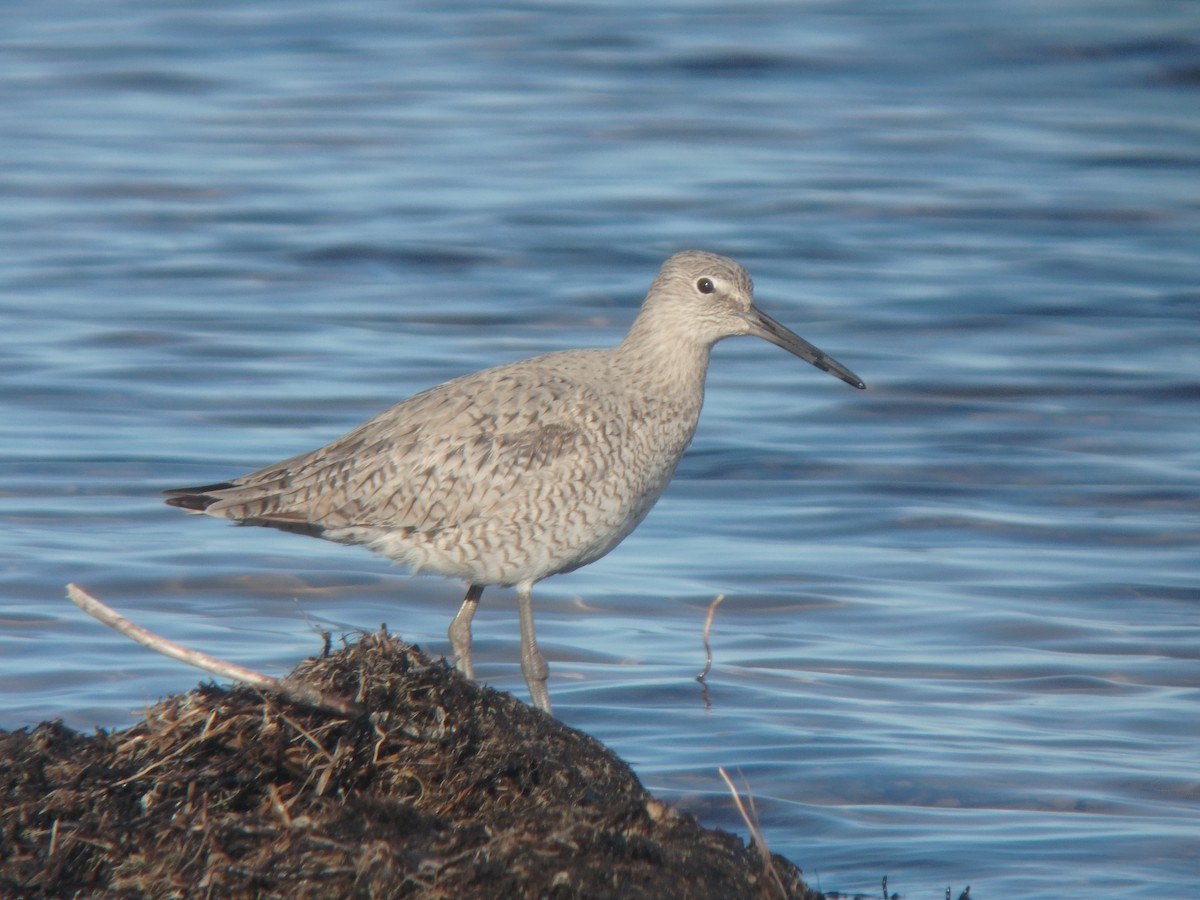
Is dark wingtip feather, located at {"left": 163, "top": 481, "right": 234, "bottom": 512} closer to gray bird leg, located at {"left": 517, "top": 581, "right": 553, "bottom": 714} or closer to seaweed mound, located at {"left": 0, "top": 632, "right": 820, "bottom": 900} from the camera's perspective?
gray bird leg, located at {"left": 517, "top": 581, "right": 553, "bottom": 714}

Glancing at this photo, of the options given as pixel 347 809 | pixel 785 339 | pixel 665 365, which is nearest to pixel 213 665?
pixel 347 809

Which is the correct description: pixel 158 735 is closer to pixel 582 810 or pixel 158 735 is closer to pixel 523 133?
pixel 582 810

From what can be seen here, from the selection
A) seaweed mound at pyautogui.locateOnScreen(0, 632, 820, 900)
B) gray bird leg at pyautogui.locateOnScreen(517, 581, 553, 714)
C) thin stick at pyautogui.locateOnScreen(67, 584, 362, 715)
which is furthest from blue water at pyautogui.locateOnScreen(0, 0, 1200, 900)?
thin stick at pyautogui.locateOnScreen(67, 584, 362, 715)

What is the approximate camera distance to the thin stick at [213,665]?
4.37 meters

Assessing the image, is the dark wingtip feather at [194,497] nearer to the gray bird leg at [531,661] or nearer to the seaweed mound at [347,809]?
the gray bird leg at [531,661]

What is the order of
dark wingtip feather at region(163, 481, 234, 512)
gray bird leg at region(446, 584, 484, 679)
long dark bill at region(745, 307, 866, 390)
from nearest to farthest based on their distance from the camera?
gray bird leg at region(446, 584, 484, 679)
dark wingtip feather at region(163, 481, 234, 512)
long dark bill at region(745, 307, 866, 390)

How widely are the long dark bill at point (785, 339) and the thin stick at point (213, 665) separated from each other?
3.52 m

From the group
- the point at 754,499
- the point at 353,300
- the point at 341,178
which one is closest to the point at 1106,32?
the point at 341,178

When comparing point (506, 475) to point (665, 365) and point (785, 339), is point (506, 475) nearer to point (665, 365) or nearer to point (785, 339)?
point (665, 365)

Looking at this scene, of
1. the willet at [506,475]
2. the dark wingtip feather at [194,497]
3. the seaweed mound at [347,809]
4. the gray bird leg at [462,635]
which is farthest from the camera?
the dark wingtip feather at [194,497]

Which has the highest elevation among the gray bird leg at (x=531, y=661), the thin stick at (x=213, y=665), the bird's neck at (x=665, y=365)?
the bird's neck at (x=665, y=365)

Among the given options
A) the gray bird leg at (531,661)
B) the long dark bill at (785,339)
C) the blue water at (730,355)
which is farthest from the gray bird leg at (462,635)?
the long dark bill at (785,339)

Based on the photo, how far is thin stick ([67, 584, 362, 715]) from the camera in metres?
4.37

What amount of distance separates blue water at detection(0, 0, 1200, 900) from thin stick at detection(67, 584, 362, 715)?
2.05m
